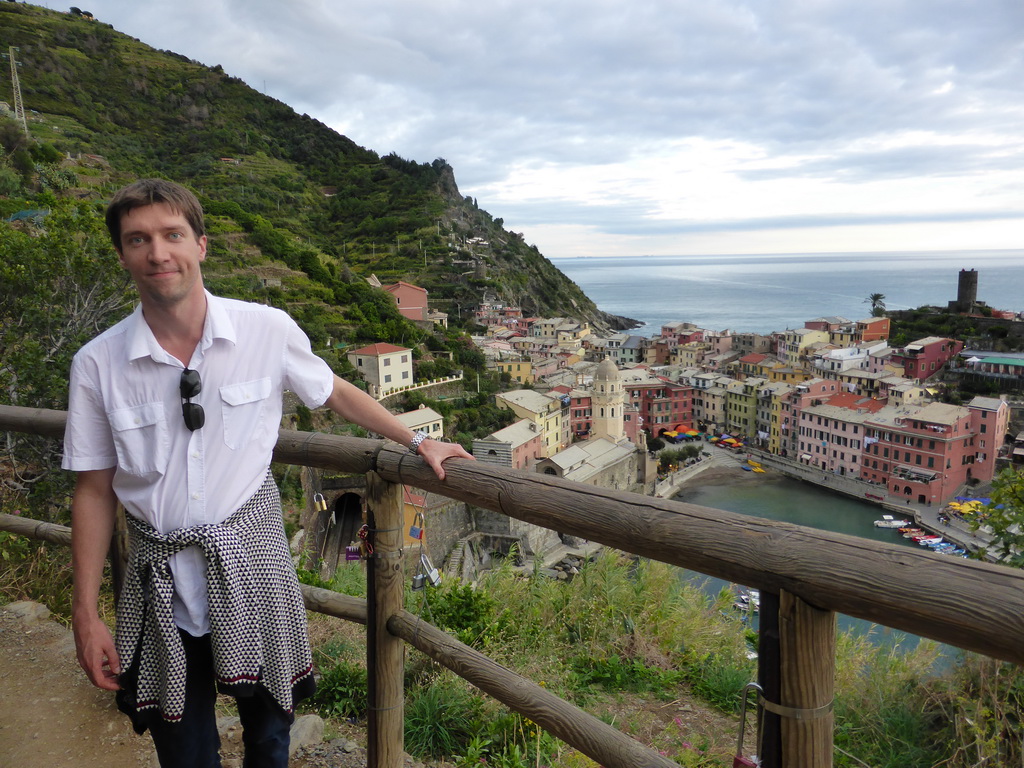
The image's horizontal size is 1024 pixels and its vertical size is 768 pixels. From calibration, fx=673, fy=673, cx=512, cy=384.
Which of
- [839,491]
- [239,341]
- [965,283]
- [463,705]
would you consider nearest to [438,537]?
[463,705]

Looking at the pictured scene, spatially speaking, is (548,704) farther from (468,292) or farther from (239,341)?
(468,292)

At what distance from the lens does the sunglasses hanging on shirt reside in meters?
1.09

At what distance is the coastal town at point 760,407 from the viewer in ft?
76.6

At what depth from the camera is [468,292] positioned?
137 ft

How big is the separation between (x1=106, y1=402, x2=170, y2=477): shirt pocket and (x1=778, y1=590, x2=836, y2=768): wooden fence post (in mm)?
965

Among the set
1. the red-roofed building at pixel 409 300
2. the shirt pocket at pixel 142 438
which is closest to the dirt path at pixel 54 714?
the shirt pocket at pixel 142 438

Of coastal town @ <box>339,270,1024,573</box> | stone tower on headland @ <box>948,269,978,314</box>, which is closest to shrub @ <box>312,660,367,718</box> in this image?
coastal town @ <box>339,270,1024,573</box>

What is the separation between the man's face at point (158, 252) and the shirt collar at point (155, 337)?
0.05 m

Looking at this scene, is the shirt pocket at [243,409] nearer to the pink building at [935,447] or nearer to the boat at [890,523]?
the boat at [890,523]

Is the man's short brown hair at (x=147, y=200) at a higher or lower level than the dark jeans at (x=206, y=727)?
higher

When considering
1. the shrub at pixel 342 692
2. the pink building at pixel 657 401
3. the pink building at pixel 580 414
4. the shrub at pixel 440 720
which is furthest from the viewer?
the pink building at pixel 657 401

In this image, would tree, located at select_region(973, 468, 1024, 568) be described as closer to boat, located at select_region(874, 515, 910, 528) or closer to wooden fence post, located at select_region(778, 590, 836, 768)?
wooden fence post, located at select_region(778, 590, 836, 768)

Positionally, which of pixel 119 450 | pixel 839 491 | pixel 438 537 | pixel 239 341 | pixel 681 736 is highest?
pixel 239 341

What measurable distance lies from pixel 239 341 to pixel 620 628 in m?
2.10
